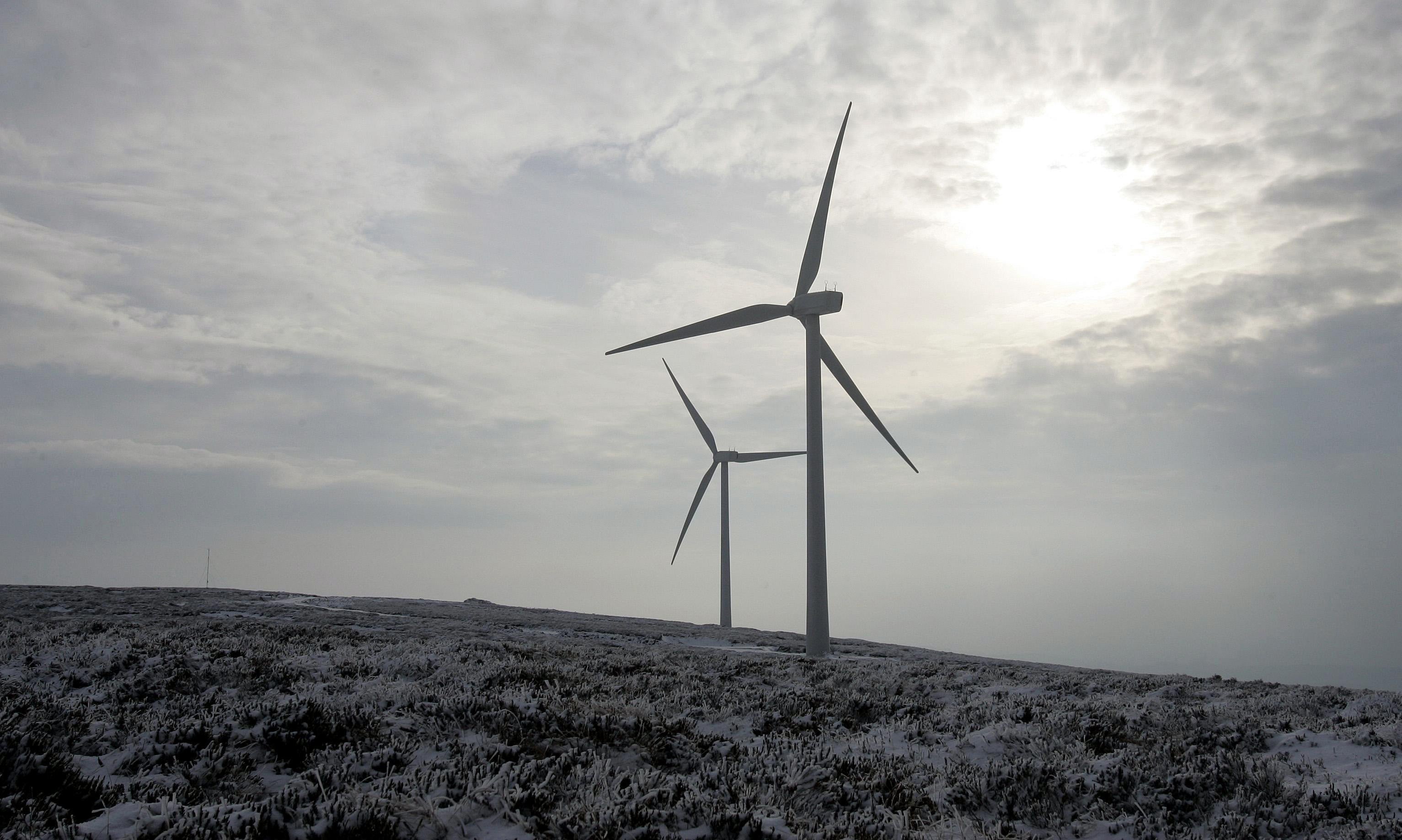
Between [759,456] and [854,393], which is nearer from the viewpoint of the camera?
[854,393]

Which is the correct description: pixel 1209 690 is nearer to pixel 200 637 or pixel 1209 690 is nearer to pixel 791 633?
pixel 200 637

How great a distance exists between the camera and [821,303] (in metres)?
37.8

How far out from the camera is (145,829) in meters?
6.47

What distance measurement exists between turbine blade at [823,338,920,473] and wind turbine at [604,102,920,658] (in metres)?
0.03

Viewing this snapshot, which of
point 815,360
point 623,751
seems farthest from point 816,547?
point 623,751

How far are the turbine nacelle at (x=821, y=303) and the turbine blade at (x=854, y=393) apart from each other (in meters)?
1.58

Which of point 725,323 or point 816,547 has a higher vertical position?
point 725,323

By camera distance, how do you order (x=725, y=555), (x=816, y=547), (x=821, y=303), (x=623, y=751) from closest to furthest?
(x=623, y=751) < (x=816, y=547) < (x=821, y=303) < (x=725, y=555)

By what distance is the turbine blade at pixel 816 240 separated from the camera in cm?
3891

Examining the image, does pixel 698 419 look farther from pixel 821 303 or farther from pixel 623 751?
pixel 623 751

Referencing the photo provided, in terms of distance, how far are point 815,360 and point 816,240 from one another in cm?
673

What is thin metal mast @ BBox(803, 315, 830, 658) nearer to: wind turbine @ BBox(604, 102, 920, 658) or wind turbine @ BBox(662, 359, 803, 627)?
wind turbine @ BBox(604, 102, 920, 658)

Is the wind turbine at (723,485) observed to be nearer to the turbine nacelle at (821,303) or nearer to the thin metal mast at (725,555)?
the thin metal mast at (725,555)

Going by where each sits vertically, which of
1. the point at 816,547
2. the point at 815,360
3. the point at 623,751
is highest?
the point at 815,360
